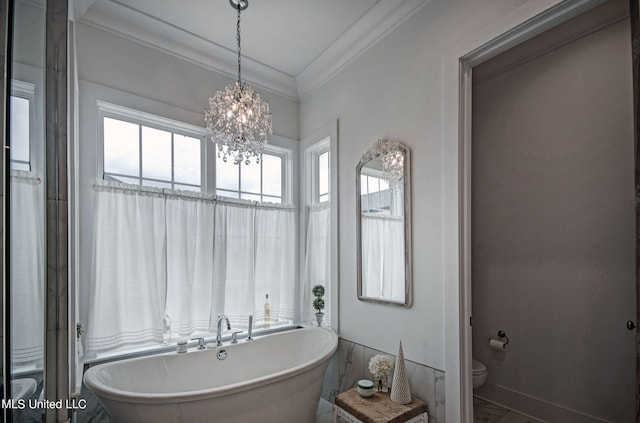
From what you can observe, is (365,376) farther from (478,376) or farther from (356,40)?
(356,40)

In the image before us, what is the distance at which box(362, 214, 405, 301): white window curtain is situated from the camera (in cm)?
216

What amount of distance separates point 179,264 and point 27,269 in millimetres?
1700

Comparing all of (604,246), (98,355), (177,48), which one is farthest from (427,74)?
(98,355)

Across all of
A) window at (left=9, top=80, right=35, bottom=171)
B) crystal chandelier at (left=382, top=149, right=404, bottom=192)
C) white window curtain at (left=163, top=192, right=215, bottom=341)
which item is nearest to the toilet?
crystal chandelier at (left=382, top=149, right=404, bottom=192)

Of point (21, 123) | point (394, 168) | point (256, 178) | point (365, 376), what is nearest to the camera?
point (21, 123)

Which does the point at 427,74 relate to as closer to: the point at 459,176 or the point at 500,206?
the point at 459,176

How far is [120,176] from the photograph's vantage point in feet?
7.88

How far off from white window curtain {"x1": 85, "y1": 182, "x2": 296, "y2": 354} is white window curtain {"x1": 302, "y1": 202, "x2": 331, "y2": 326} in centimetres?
16

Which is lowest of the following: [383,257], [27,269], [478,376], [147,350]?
[478,376]

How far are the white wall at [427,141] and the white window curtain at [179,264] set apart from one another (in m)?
0.82

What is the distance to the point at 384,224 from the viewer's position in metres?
2.29

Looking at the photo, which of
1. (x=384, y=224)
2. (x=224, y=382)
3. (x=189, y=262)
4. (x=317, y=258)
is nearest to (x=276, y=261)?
(x=317, y=258)

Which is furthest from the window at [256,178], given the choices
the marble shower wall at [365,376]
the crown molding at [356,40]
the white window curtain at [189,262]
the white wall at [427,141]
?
the marble shower wall at [365,376]

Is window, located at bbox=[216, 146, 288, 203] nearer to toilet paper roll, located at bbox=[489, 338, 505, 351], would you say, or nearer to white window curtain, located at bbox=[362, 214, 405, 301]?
white window curtain, located at bbox=[362, 214, 405, 301]
